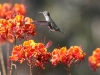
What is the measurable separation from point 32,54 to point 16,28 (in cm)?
35

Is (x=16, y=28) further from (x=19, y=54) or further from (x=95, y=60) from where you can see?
(x=95, y=60)

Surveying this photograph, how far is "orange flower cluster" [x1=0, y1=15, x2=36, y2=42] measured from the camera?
334 cm

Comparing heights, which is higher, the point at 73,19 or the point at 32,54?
the point at 73,19

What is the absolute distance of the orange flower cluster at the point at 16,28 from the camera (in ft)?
11.0

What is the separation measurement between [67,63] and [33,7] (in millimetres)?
8151

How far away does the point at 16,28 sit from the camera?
3365mm

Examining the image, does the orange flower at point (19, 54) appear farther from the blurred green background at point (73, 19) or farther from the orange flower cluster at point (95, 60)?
the blurred green background at point (73, 19)

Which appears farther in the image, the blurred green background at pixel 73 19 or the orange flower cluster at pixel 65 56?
the blurred green background at pixel 73 19

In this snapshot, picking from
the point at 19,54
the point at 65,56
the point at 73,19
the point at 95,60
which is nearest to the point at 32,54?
the point at 19,54

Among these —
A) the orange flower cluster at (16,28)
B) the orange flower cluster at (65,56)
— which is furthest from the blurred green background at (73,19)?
the orange flower cluster at (65,56)

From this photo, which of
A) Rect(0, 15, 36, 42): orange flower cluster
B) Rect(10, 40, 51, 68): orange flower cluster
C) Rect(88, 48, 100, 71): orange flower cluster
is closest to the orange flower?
Rect(10, 40, 51, 68): orange flower cluster

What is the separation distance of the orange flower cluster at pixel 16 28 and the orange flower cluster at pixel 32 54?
230mm

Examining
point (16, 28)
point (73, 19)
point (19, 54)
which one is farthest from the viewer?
point (73, 19)

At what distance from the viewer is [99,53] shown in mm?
3381
